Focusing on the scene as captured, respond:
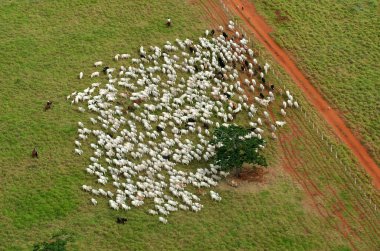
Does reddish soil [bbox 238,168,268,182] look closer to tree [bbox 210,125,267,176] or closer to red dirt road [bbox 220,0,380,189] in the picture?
tree [bbox 210,125,267,176]

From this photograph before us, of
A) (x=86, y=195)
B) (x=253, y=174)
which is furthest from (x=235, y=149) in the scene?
(x=86, y=195)

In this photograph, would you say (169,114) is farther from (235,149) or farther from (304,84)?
(304,84)

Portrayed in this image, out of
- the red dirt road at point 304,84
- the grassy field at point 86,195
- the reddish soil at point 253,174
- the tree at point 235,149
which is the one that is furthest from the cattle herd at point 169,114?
the red dirt road at point 304,84

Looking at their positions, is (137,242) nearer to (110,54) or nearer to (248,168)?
(248,168)

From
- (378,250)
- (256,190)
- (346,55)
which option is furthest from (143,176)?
(346,55)

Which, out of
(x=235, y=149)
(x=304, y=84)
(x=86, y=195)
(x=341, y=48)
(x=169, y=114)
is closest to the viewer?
(x=86, y=195)

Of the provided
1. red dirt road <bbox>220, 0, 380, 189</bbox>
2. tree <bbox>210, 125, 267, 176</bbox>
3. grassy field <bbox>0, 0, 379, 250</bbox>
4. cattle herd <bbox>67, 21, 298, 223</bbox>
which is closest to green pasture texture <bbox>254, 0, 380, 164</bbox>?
red dirt road <bbox>220, 0, 380, 189</bbox>

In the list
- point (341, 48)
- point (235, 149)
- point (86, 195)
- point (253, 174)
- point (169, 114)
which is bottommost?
point (86, 195)
